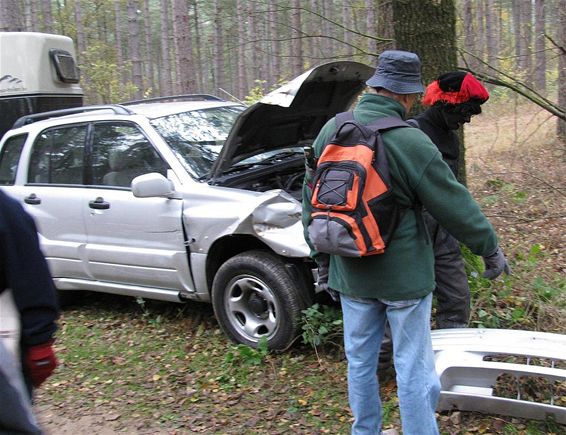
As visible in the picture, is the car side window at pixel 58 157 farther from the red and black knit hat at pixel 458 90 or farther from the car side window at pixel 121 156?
the red and black knit hat at pixel 458 90

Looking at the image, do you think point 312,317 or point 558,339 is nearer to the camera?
point 558,339

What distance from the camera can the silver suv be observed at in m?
4.37

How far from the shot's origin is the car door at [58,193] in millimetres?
5434

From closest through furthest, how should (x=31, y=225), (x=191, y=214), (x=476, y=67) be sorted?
(x=31, y=225) < (x=191, y=214) < (x=476, y=67)

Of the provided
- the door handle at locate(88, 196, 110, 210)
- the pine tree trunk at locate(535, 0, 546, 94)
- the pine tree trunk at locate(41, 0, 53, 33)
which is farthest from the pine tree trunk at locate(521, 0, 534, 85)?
the pine tree trunk at locate(41, 0, 53, 33)

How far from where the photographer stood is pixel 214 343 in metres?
4.89

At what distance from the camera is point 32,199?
5680mm

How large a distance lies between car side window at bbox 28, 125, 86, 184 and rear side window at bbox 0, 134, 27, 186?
230mm

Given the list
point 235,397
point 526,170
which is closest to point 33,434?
point 235,397

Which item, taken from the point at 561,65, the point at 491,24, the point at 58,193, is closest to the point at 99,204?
the point at 58,193

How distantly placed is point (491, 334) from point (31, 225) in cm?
264

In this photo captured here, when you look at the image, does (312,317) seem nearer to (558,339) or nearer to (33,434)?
(558,339)

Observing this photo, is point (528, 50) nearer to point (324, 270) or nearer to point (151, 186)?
point (151, 186)

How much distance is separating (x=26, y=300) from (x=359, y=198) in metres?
1.39
